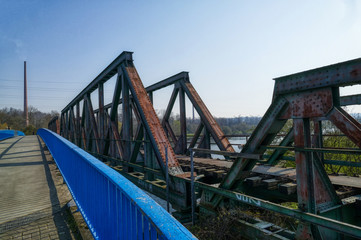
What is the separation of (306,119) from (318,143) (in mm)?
3059

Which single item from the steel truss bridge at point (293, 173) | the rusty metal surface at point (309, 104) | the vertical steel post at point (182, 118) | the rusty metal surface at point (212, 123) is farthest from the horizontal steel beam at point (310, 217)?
the vertical steel post at point (182, 118)

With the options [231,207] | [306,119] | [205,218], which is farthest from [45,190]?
[306,119]

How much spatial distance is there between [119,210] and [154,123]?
14.4 feet

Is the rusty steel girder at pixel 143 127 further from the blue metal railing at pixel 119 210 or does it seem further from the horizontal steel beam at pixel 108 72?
the blue metal railing at pixel 119 210

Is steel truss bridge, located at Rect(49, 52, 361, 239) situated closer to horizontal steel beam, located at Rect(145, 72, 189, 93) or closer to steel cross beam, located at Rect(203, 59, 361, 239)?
steel cross beam, located at Rect(203, 59, 361, 239)

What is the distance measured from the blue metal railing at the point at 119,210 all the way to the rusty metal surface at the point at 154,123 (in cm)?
222

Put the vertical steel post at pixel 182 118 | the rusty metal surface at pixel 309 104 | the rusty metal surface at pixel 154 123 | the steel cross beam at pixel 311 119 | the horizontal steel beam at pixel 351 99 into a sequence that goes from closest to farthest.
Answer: the steel cross beam at pixel 311 119 < the rusty metal surface at pixel 309 104 < the horizontal steel beam at pixel 351 99 < the rusty metal surface at pixel 154 123 < the vertical steel post at pixel 182 118

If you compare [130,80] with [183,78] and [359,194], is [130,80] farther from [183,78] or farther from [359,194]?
[359,194]

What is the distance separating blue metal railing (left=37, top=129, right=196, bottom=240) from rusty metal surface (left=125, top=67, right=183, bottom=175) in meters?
2.22

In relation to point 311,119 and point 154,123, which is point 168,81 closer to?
point 154,123

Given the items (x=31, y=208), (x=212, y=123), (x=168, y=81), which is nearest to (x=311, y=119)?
(x=31, y=208)

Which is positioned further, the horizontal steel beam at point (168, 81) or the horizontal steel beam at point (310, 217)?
the horizontal steel beam at point (168, 81)

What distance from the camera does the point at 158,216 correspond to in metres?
1.57

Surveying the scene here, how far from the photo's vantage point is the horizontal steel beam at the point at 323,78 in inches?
107
